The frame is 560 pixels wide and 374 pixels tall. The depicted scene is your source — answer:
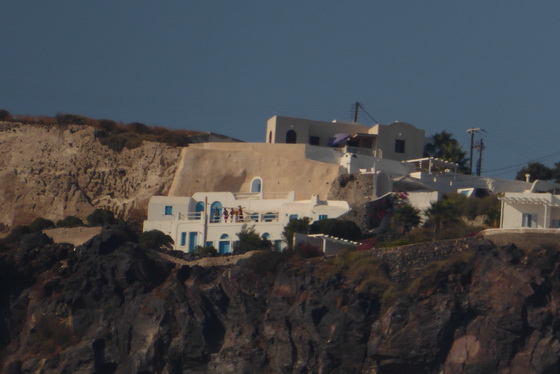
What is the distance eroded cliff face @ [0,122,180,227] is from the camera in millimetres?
89812

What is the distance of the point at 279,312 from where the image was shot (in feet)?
233

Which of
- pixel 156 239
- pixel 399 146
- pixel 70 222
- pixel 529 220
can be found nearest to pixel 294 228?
pixel 156 239

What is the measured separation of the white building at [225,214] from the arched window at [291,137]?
501 cm

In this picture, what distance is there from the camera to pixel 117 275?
7488 cm

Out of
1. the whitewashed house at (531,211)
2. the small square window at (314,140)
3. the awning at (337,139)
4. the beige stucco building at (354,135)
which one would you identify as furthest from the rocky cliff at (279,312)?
the small square window at (314,140)

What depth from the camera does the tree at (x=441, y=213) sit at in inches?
3027

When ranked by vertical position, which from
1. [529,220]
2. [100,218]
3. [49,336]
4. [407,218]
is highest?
[529,220]

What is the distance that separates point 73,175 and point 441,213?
2473cm

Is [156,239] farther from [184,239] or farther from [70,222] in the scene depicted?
[70,222]

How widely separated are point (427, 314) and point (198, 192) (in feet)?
75.2

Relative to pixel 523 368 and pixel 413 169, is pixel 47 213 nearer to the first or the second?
pixel 413 169

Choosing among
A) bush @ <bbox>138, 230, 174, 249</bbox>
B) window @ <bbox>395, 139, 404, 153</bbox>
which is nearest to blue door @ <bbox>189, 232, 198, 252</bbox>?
bush @ <bbox>138, 230, 174, 249</bbox>

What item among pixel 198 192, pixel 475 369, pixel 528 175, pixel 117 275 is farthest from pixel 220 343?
pixel 528 175

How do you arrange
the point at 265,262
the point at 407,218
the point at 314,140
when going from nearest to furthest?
the point at 265,262, the point at 407,218, the point at 314,140
